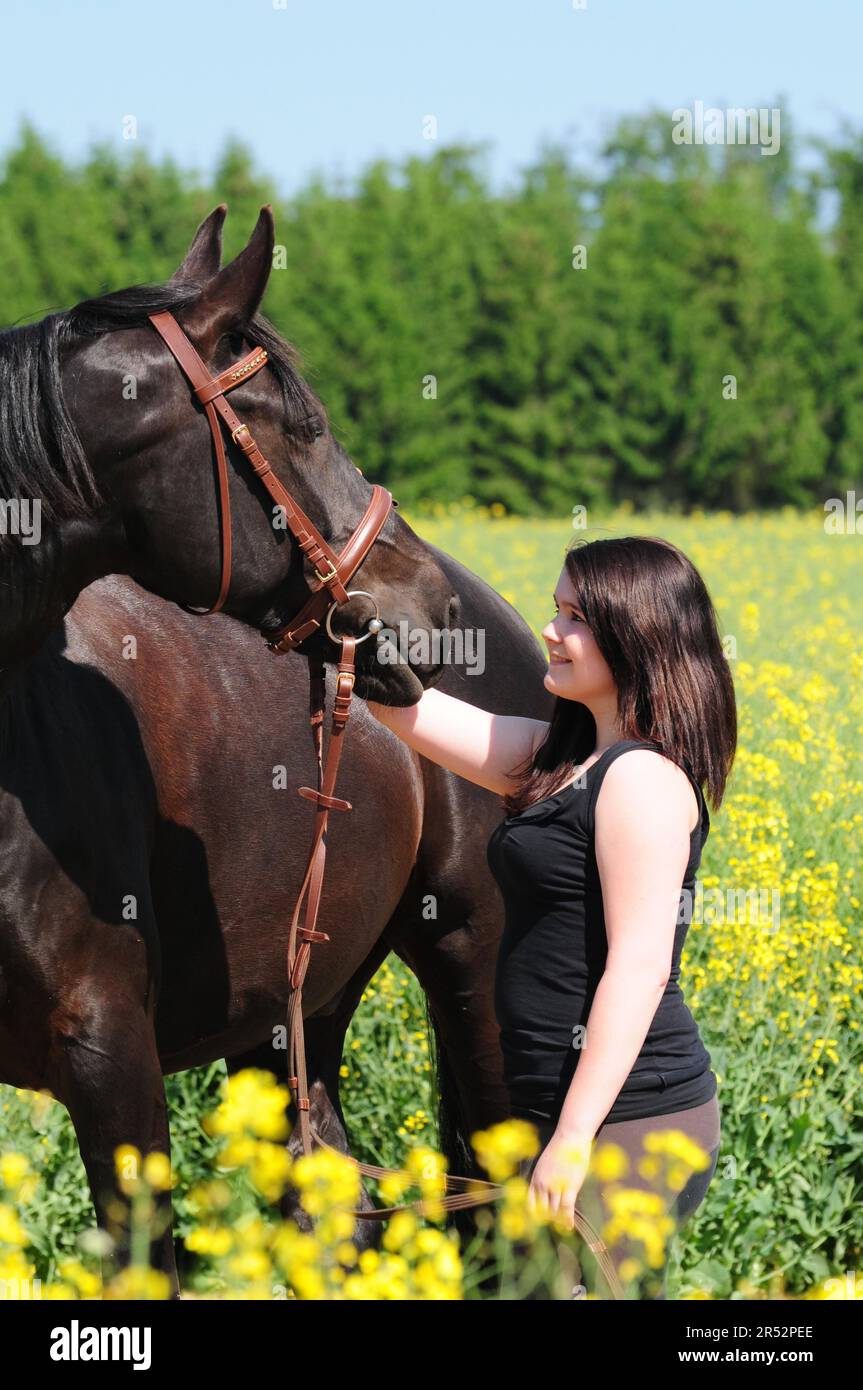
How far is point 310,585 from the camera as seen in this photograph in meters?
2.71

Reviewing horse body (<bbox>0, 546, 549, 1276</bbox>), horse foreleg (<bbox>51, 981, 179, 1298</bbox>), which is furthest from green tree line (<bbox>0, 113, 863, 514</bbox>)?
horse foreleg (<bbox>51, 981, 179, 1298</bbox>)

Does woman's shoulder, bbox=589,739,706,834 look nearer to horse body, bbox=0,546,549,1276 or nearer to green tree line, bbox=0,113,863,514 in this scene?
horse body, bbox=0,546,549,1276

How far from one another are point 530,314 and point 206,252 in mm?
26508

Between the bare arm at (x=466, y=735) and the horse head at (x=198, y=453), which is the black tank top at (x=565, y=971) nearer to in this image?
the bare arm at (x=466, y=735)

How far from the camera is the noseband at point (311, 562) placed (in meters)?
2.53

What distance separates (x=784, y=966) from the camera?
4559 millimetres

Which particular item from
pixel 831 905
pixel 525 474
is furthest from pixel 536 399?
pixel 831 905

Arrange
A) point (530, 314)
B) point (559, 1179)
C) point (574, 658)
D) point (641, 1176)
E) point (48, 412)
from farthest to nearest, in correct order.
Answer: point (530, 314)
point (574, 658)
point (48, 412)
point (641, 1176)
point (559, 1179)

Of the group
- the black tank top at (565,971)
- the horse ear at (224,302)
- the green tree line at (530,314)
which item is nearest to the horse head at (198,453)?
the horse ear at (224,302)

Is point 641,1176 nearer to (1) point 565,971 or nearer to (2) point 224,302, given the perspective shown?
(1) point 565,971

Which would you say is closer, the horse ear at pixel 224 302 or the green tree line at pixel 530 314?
the horse ear at pixel 224 302

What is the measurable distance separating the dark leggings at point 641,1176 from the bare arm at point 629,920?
125 mm

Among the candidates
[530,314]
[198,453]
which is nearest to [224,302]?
[198,453]

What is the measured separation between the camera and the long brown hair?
2500mm
